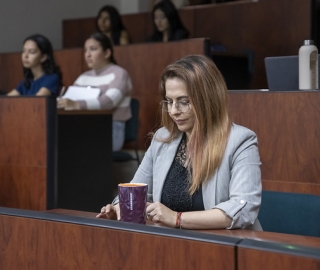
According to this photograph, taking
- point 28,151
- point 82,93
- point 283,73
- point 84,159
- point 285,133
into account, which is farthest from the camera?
point 82,93

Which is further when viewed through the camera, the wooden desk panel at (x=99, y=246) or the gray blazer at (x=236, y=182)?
the gray blazer at (x=236, y=182)

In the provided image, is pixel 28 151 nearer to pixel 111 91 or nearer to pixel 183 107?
pixel 111 91

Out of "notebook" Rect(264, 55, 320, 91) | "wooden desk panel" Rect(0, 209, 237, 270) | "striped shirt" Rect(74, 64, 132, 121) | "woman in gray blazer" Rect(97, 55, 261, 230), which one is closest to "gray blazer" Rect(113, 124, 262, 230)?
"woman in gray blazer" Rect(97, 55, 261, 230)

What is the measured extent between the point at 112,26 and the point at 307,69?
162 inches

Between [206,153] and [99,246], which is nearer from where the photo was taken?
[99,246]

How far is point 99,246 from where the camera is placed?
1312 millimetres

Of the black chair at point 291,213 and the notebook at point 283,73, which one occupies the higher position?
the notebook at point 283,73

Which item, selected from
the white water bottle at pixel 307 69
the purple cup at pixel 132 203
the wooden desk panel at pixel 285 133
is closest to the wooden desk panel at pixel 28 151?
the wooden desk panel at pixel 285 133

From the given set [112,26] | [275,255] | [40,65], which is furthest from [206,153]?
[112,26]

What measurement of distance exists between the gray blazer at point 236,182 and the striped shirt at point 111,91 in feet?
9.00

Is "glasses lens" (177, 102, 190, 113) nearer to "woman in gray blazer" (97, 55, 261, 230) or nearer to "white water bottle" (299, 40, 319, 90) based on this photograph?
"woman in gray blazer" (97, 55, 261, 230)

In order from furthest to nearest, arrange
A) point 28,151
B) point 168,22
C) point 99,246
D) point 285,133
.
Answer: point 168,22
point 28,151
point 285,133
point 99,246

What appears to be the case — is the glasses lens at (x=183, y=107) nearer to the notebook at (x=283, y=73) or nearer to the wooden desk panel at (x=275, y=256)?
the wooden desk panel at (x=275, y=256)

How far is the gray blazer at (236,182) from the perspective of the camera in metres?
1.71
